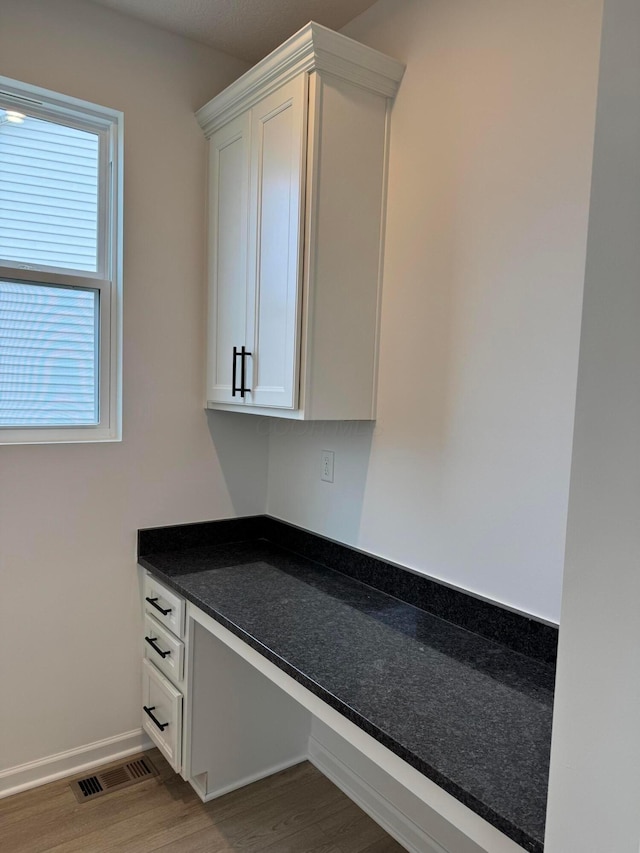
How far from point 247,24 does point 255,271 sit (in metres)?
0.94

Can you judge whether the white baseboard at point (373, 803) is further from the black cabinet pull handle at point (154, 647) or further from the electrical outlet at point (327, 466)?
the electrical outlet at point (327, 466)

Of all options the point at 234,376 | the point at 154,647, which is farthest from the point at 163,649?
the point at 234,376

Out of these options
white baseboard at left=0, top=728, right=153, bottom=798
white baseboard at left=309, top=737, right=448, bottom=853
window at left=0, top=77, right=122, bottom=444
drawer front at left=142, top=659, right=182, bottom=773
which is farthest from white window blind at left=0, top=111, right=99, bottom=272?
white baseboard at left=309, top=737, right=448, bottom=853

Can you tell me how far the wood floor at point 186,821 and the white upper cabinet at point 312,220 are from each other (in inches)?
55.8

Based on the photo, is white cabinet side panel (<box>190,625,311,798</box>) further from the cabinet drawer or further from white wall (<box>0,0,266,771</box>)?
white wall (<box>0,0,266,771</box>)

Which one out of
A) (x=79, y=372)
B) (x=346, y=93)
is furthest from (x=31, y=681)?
(x=346, y=93)

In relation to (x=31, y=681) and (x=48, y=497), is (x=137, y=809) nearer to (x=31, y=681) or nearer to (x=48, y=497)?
(x=31, y=681)

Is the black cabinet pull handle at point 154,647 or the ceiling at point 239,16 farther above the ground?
the ceiling at point 239,16

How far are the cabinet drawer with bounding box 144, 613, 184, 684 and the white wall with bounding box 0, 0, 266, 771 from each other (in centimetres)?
9

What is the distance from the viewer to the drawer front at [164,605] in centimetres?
207

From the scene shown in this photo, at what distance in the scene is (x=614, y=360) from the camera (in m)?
0.68

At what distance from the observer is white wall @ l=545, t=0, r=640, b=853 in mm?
660

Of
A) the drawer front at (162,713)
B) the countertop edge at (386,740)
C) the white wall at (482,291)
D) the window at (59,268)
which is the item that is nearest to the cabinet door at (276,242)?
the white wall at (482,291)

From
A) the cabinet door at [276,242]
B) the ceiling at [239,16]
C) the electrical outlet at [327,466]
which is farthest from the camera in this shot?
the electrical outlet at [327,466]
